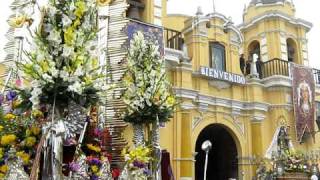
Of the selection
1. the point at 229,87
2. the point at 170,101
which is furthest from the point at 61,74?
the point at 229,87

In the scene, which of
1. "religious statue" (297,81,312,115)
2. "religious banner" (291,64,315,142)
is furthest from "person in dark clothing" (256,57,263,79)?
"religious statue" (297,81,312,115)

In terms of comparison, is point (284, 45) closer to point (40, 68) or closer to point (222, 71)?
point (222, 71)

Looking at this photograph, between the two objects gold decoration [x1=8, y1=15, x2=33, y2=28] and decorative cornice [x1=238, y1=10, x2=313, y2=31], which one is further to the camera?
decorative cornice [x1=238, y1=10, x2=313, y2=31]

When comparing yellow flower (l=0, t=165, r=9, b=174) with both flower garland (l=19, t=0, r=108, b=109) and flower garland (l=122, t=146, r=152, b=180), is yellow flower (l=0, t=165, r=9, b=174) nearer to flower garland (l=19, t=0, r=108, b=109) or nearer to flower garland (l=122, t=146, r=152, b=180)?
flower garland (l=19, t=0, r=108, b=109)

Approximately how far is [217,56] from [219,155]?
438cm

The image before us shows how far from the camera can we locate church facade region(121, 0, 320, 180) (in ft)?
50.9

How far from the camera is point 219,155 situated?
19.2 m

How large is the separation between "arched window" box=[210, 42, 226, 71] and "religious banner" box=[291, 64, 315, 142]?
335 centimetres

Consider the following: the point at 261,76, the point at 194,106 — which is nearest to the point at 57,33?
the point at 194,106

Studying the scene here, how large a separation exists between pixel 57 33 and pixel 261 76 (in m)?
13.9

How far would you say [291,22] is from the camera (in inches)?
816

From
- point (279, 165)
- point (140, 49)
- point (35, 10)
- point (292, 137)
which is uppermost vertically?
point (35, 10)

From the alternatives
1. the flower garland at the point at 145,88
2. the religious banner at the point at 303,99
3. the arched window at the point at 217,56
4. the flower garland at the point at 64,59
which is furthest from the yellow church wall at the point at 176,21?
the flower garland at the point at 64,59

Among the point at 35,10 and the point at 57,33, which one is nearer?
the point at 57,33
